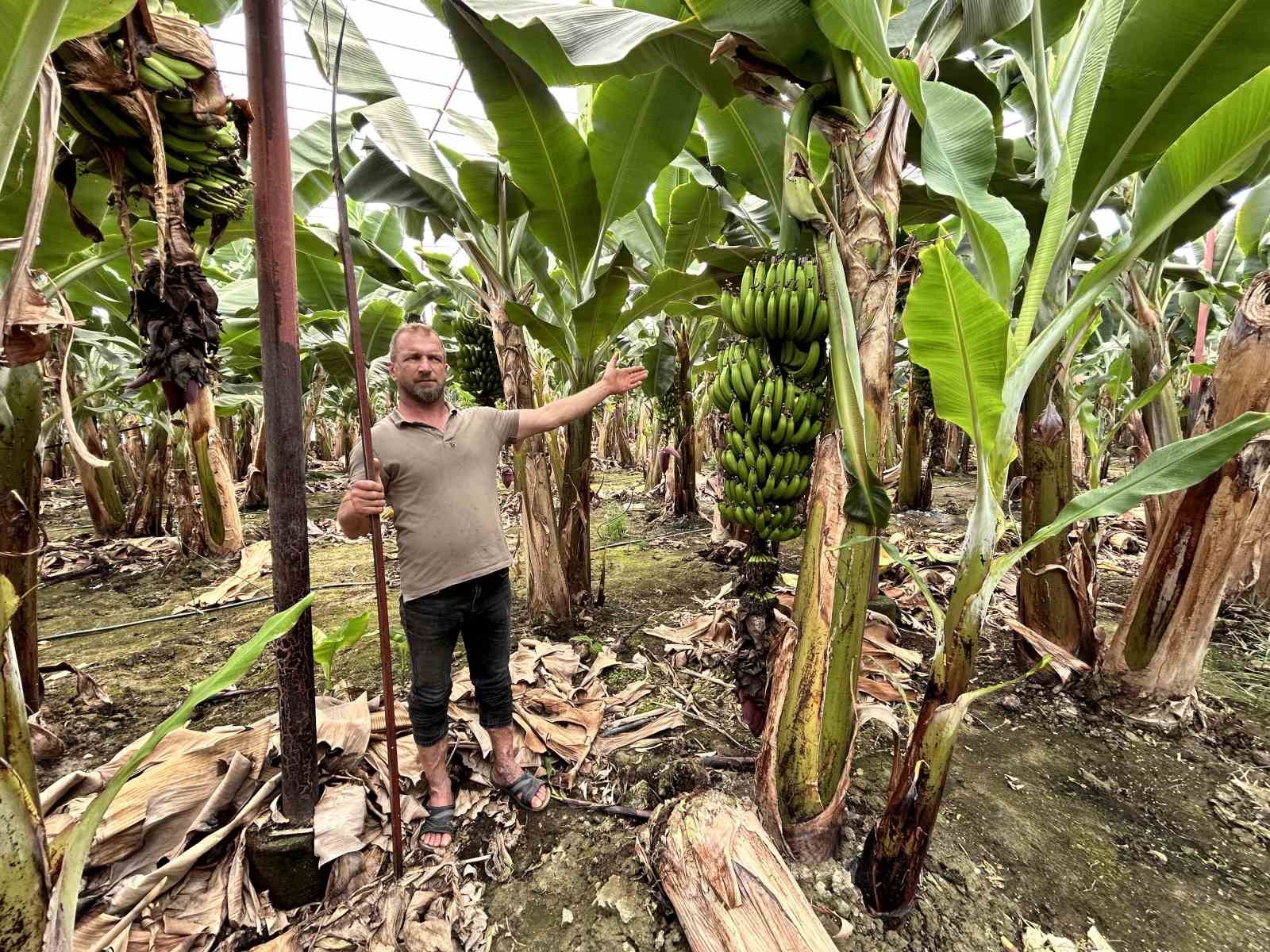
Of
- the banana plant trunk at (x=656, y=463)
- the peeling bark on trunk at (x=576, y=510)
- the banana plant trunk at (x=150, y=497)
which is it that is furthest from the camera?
the banana plant trunk at (x=656, y=463)

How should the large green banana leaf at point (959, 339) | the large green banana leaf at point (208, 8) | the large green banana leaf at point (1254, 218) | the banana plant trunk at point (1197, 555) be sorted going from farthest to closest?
the large green banana leaf at point (1254, 218)
the banana plant trunk at point (1197, 555)
the large green banana leaf at point (208, 8)
the large green banana leaf at point (959, 339)

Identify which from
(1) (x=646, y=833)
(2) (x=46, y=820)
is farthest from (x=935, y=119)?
(2) (x=46, y=820)

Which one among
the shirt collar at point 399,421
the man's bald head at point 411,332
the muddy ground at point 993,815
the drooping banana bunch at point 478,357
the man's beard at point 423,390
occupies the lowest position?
the muddy ground at point 993,815

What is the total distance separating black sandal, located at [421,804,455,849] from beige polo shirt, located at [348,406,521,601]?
0.70 meters

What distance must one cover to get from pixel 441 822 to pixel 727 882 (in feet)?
3.01

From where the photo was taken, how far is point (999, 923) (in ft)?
4.07

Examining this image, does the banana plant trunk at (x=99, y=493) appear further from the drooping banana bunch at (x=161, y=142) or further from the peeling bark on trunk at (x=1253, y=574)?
the peeling bark on trunk at (x=1253, y=574)

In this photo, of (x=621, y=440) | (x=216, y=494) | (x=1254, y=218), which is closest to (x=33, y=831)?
(x=216, y=494)

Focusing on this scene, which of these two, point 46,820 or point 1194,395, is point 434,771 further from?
point 1194,395

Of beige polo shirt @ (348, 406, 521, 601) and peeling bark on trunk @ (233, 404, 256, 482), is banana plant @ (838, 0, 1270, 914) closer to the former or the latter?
beige polo shirt @ (348, 406, 521, 601)

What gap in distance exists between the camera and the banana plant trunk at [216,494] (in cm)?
379

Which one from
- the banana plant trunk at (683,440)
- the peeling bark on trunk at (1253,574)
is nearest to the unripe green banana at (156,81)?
the banana plant trunk at (683,440)

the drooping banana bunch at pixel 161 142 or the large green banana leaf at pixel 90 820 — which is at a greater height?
the drooping banana bunch at pixel 161 142

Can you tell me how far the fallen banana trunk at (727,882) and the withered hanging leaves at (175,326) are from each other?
5.06 ft
